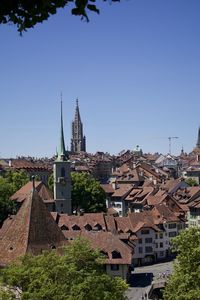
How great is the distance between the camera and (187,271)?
2777 cm

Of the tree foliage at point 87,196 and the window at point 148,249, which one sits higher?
the tree foliage at point 87,196

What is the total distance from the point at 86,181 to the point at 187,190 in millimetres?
16391

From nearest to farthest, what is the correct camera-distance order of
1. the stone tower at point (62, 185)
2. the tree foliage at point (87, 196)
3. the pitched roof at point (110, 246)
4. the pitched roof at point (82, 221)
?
1. the pitched roof at point (110, 246)
2. the pitched roof at point (82, 221)
3. the stone tower at point (62, 185)
4. the tree foliage at point (87, 196)

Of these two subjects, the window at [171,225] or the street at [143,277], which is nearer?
the street at [143,277]

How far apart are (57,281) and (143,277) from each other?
2826 centimetres

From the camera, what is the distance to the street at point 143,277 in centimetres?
4274

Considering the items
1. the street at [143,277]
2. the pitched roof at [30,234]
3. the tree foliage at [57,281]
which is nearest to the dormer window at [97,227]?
the street at [143,277]

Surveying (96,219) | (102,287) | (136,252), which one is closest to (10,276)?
(102,287)

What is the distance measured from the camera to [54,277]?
23.1 metres

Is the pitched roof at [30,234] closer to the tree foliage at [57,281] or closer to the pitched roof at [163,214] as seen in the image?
the tree foliage at [57,281]

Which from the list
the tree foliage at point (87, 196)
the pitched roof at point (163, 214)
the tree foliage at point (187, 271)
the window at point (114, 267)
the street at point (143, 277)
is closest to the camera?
the tree foliage at point (187, 271)

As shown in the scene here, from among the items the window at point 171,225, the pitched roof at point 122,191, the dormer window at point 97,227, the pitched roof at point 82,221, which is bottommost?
the window at point 171,225

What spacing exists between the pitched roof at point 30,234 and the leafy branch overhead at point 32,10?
26617 mm

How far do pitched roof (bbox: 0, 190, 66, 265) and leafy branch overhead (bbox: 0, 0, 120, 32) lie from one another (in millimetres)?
26617
